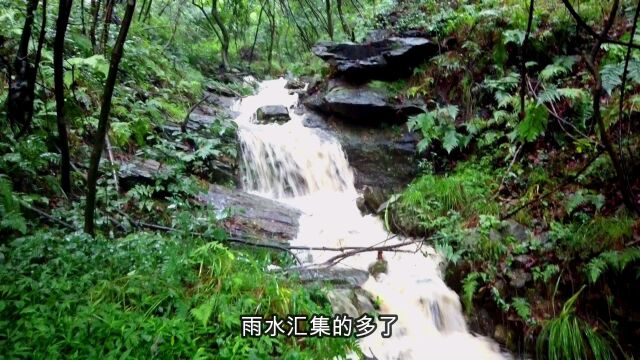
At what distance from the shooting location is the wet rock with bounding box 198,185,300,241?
18.5 ft

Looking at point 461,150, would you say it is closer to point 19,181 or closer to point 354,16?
point 354,16

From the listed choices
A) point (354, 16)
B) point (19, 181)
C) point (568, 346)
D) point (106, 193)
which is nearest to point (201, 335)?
point (106, 193)

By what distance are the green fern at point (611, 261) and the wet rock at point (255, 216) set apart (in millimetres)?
3581

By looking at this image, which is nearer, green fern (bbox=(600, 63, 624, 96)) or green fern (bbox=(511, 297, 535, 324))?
green fern (bbox=(600, 63, 624, 96))

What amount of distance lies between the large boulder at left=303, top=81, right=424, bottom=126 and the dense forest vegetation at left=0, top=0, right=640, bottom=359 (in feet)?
0.71

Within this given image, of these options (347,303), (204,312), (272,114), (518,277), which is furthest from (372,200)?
(204,312)

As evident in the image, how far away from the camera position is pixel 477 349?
453 centimetres

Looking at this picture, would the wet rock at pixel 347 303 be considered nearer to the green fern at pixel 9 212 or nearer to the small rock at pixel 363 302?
the small rock at pixel 363 302

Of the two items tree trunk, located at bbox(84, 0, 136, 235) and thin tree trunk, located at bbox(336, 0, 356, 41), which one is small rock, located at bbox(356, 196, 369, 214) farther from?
tree trunk, located at bbox(84, 0, 136, 235)

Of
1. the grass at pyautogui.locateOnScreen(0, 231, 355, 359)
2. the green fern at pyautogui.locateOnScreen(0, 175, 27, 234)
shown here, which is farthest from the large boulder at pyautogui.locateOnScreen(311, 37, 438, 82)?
the green fern at pyautogui.locateOnScreen(0, 175, 27, 234)

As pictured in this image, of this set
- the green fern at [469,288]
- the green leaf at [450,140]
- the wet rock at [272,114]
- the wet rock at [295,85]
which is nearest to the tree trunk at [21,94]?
the green fern at [469,288]

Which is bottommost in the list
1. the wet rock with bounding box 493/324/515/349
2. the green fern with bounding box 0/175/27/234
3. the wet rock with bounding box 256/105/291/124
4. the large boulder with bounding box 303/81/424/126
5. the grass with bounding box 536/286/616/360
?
the wet rock with bounding box 493/324/515/349

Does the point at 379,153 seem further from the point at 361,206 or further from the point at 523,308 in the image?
the point at 523,308

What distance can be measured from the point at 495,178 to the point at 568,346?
9.99ft
